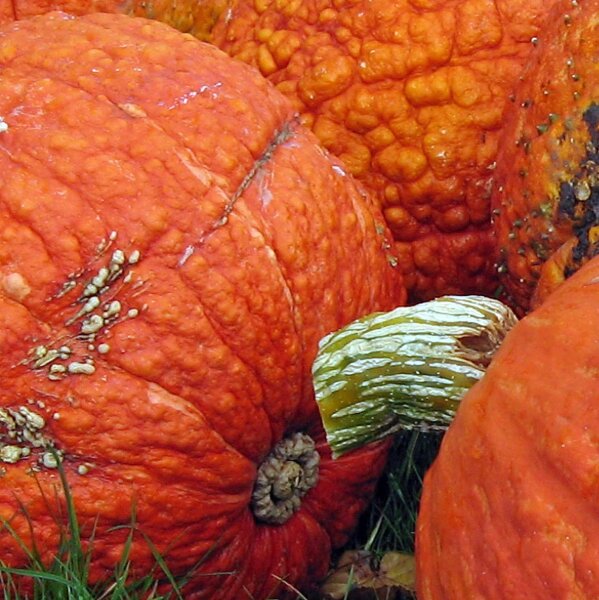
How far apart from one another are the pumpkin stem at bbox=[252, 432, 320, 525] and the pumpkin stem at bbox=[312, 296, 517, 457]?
0.27 meters

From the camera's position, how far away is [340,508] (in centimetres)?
273

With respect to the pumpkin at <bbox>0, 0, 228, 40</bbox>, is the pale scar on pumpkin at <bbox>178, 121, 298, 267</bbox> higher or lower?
lower

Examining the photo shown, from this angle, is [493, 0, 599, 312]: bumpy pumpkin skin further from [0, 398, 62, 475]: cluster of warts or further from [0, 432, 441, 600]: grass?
[0, 398, 62, 475]: cluster of warts

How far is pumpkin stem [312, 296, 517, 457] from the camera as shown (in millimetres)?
2156

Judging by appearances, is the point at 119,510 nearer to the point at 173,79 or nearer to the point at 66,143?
the point at 66,143

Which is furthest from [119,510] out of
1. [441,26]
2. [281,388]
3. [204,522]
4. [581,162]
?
[441,26]

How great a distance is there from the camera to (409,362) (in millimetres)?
2170

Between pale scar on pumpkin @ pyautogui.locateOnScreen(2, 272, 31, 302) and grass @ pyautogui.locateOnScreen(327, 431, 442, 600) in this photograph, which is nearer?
pale scar on pumpkin @ pyautogui.locateOnScreen(2, 272, 31, 302)

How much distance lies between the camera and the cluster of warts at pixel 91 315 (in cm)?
216

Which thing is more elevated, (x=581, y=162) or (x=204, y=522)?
(x=581, y=162)

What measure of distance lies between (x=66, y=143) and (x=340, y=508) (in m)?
1.11

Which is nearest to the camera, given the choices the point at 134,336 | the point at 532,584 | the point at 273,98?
the point at 532,584

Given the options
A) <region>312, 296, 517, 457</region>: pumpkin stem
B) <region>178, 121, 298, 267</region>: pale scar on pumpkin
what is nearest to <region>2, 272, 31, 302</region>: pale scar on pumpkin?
<region>178, 121, 298, 267</region>: pale scar on pumpkin

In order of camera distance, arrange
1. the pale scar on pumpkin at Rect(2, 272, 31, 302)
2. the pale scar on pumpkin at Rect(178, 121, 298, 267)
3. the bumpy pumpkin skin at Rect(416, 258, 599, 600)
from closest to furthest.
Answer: the bumpy pumpkin skin at Rect(416, 258, 599, 600) → the pale scar on pumpkin at Rect(2, 272, 31, 302) → the pale scar on pumpkin at Rect(178, 121, 298, 267)
